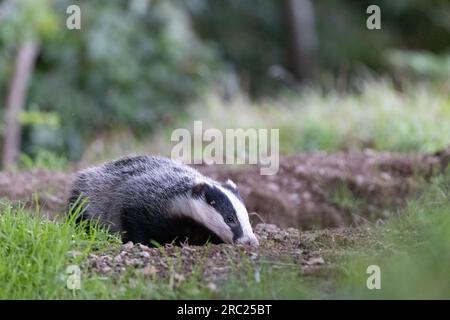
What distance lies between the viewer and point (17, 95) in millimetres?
14305

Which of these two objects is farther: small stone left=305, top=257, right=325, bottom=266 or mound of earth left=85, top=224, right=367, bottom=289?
small stone left=305, top=257, right=325, bottom=266

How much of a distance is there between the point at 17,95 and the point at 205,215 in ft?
29.6

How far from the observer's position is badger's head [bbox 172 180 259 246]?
232 inches

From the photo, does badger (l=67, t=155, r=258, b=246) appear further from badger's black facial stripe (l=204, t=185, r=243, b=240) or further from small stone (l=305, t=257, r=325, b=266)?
small stone (l=305, t=257, r=325, b=266)

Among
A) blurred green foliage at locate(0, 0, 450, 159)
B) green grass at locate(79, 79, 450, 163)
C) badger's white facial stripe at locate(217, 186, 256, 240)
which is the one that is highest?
blurred green foliage at locate(0, 0, 450, 159)

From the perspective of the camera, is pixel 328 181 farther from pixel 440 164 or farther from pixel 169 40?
pixel 169 40

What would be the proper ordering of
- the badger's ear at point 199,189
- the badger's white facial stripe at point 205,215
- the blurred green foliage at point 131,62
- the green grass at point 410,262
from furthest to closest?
the blurred green foliage at point 131,62, the badger's ear at point 199,189, the badger's white facial stripe at point 205,215, the green grass at point 410,262

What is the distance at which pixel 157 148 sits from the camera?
39.3 ft

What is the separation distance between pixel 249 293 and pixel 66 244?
1.25 meters

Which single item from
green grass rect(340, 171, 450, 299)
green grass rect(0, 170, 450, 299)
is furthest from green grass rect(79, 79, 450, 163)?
green grass rect(0, 170, 450, 299)

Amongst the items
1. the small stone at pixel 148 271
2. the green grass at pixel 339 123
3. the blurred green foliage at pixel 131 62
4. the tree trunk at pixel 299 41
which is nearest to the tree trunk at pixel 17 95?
the blurred green foliage at pixel 131 62

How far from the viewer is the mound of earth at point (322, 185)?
859cm

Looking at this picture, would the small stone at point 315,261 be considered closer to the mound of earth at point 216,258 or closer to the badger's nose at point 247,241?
the mound of earth at point 216,258

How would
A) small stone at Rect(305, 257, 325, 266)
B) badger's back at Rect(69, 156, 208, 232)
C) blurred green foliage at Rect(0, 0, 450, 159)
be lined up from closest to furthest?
small stone at Rect(305, 257, 325, 266) → badger's back at Rect(69, 156, 208, 232) → blurred green foliage at Rect(0, 0, 450, 159)
